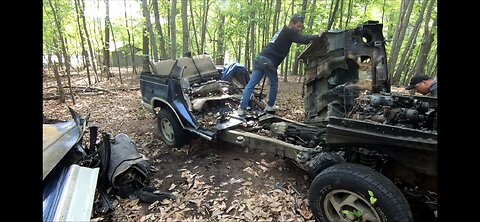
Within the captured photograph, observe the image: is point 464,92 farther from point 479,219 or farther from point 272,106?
point 272,106

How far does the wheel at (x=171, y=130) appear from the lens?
17.0ft

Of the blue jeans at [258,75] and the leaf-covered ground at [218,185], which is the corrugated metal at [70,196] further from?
the blue jeans at [258,75]

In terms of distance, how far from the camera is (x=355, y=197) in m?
2.57

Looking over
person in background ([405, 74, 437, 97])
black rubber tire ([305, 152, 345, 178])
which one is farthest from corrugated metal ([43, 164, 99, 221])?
person in background ([405, 74, 437, 97])

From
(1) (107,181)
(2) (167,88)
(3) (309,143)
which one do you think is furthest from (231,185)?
(2) (167,88)

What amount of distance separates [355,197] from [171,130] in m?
3.82

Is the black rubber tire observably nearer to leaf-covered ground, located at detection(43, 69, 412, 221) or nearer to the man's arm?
leaf-covered ground, located at detection(43, 69, 412, 221)

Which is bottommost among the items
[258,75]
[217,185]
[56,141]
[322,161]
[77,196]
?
[217,185]

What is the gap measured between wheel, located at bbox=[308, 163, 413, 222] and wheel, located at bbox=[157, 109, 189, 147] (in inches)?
121

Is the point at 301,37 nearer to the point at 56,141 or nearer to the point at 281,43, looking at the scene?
the point at 281,43

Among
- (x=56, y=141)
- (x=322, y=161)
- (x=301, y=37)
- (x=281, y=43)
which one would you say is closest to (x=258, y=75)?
(x=281, y=43)

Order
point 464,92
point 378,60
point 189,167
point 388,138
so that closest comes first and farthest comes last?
1. point 464,92
2. point 388,138
3. point 378,60
4. point 189,167
